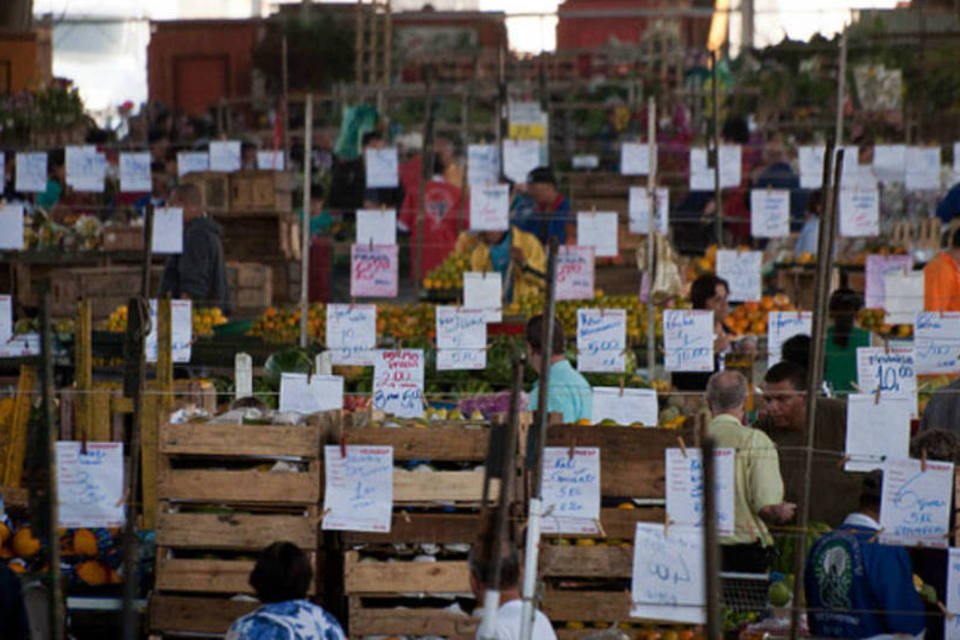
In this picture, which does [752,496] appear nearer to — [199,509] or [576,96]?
[199,509]

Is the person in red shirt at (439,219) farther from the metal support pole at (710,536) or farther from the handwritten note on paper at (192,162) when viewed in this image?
the metal support pole at (710,536)

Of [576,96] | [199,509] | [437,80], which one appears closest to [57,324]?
[199,509]

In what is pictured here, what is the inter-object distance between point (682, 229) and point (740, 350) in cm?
720

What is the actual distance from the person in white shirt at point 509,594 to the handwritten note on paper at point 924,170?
11.3 m

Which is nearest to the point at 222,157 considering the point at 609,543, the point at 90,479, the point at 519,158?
the point at 519,158

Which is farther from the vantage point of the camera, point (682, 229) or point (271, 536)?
point (682, 229)

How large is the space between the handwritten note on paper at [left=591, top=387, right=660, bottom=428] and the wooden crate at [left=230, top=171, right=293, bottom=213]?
9198 millimetres

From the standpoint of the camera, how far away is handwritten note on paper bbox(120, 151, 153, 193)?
15.5m

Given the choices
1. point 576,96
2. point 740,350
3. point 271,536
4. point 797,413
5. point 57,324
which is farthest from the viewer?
point 576,96

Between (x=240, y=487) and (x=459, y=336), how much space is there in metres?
2.74

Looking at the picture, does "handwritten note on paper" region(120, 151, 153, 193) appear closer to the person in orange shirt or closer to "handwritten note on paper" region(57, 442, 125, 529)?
the person in orange shirt

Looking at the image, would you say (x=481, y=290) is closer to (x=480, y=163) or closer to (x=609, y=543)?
(x=609, y=543)

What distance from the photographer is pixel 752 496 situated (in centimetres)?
708

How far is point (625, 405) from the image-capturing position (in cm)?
746
